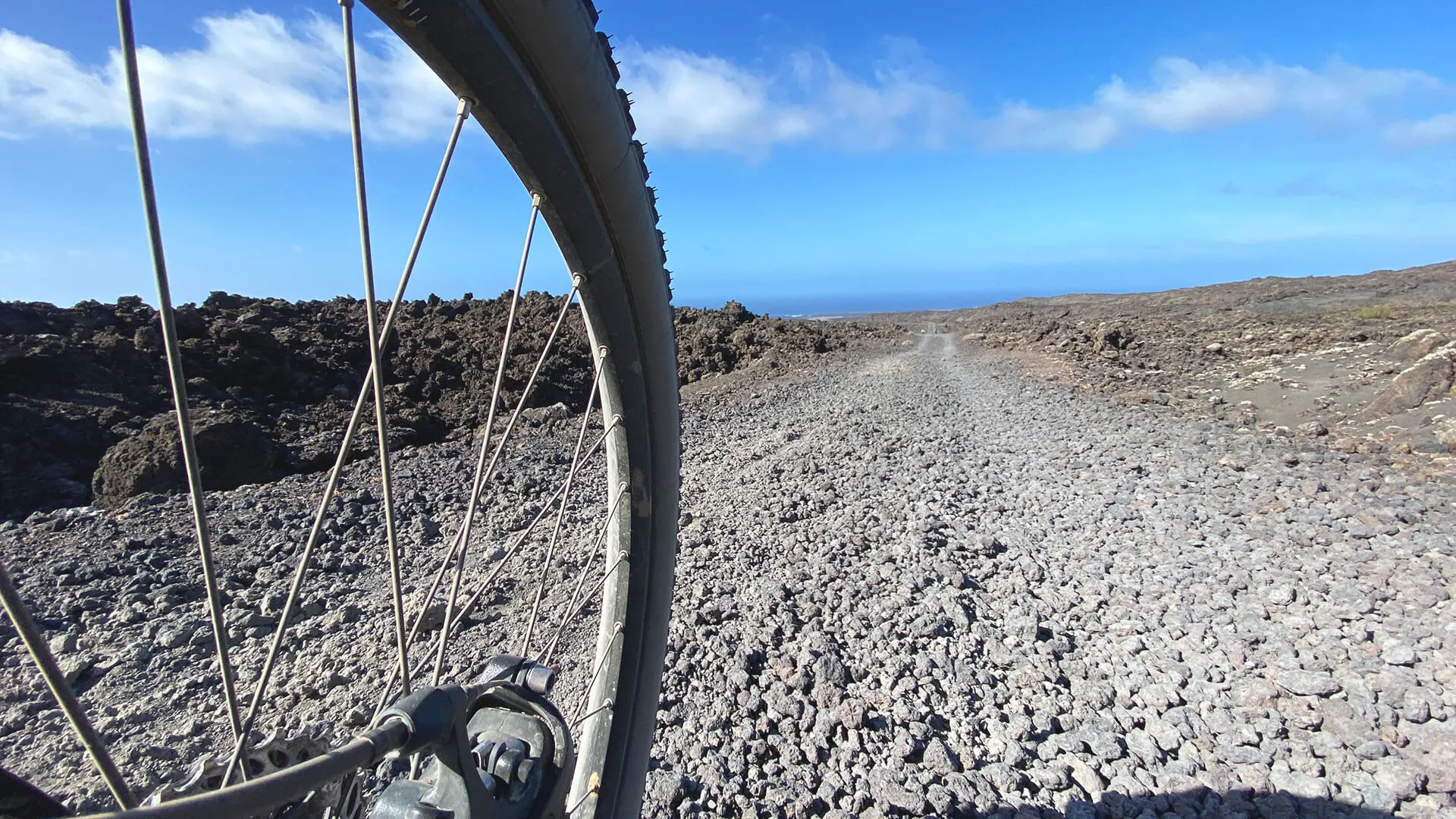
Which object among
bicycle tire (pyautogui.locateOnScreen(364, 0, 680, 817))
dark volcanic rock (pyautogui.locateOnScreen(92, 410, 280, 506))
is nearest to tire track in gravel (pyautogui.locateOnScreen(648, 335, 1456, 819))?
bicycle tire (pyautogui.locateOnScreen(364, 0, 680, 817))

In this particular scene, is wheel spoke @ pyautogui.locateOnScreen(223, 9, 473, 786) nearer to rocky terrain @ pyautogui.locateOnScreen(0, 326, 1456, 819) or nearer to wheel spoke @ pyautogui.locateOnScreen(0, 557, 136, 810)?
wheel spoke @ pyautogui.locateOnScreen(0, 557, 136, 810)

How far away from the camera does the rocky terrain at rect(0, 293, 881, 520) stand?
19.1 feet

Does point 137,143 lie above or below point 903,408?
above

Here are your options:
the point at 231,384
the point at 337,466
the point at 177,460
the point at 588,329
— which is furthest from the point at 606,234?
the point at 231,384

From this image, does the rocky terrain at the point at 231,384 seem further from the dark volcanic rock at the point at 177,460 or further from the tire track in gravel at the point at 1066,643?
the tire track in gravel at the point at 1066,643

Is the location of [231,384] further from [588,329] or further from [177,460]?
[588,329]

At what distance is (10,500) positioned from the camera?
553 centimetres

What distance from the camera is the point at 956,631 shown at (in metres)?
2.98

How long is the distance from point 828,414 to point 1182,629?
5064mm

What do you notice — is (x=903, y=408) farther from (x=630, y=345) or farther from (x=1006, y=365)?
(x=630, y=345)

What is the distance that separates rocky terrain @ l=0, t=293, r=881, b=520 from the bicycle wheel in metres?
5.39

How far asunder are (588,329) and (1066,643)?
2550mm

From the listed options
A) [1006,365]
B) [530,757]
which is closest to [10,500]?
[530,757]

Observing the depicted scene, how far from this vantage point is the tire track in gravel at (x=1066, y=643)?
83.8 inches
